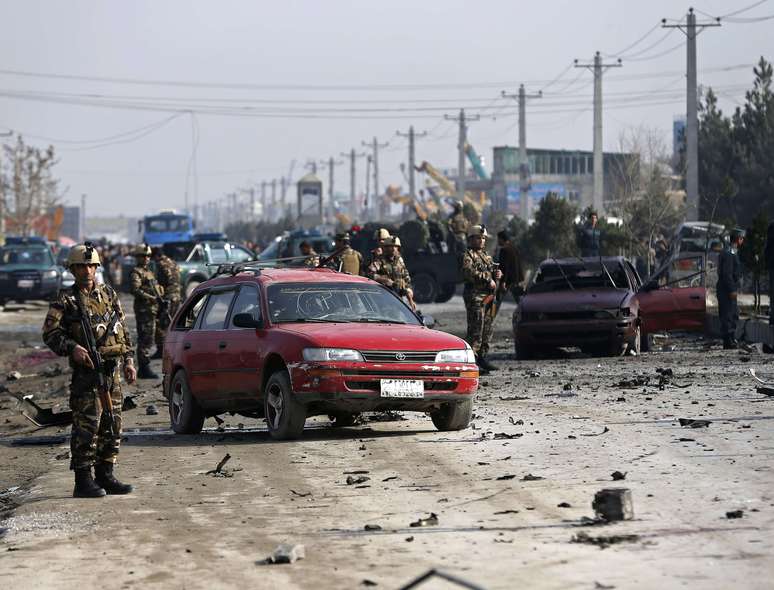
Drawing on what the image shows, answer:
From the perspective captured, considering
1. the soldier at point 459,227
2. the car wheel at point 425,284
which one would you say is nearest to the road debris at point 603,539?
the soldier at point 459,227

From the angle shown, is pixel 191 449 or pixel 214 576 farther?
pixel 191 449

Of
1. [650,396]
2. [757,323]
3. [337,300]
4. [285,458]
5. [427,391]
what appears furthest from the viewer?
[757,323]

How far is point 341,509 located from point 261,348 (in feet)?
13.7

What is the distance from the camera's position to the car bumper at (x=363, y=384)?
1278 centimetres

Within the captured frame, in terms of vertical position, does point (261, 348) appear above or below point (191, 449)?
above

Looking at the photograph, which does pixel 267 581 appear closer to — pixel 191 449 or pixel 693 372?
pixel 191 449

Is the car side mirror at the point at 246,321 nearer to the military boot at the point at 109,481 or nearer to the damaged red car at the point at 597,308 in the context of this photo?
the military boot at the point at 109,481

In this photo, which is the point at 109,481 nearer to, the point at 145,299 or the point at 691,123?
the point at 145,299

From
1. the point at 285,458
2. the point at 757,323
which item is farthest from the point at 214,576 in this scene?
the point at 757,323

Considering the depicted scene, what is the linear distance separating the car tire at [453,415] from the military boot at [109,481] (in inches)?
142

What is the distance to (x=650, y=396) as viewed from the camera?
53.3ft

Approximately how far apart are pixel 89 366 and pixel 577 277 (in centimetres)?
1354

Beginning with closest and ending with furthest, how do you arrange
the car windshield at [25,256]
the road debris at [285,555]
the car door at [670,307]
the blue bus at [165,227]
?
the road debris at [285,555] < the car door at [670,307] < the car windshield at [25,256] < the blue bus at [165,227]

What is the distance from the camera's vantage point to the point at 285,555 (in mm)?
7762
